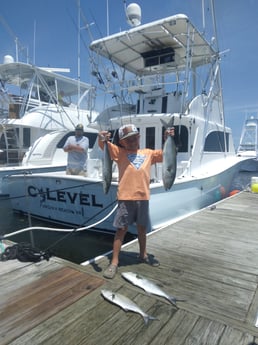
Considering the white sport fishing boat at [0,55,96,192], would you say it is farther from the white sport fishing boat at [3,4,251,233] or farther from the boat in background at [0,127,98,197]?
the white sport fishing boat at [3,4,251,233]

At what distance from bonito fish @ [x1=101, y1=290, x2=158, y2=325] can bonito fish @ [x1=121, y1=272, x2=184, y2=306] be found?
0.25m

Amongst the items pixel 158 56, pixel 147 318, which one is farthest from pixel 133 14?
pixel 147 318

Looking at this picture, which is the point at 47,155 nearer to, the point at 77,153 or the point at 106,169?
the point at 77,153

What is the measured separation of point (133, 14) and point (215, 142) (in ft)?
14.0

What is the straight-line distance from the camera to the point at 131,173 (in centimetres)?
289

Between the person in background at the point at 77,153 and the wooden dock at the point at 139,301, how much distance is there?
2.81 metres

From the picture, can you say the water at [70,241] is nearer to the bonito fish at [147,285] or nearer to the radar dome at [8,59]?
the bonito fish at [147,285]

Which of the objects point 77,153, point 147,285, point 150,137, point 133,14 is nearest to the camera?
point 147,285

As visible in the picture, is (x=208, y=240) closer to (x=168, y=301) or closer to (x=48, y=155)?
(x=168, y=301)

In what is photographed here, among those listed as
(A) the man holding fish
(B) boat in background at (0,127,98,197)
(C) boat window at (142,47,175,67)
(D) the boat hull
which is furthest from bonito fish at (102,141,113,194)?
(B) boat in background at (0,127,98,197)

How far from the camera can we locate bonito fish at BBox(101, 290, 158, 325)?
2127mm

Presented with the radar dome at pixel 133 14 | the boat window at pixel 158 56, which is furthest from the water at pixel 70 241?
the radar dome at pixel 133 14

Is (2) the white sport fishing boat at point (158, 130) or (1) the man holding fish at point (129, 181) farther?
(2) the white sport fishing boat at point (158, 130)

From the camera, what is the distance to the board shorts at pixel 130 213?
2.92 m
